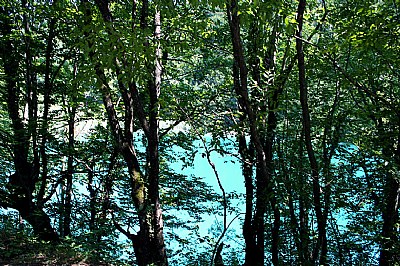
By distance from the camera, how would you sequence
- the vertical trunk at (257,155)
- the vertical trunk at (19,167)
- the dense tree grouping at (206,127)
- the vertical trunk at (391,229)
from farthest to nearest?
the vertical trunk at (19,167) → the vertical trunk at (391,229) → the dense tree grouping at (206,127) → the vertical trunk at (257,155)

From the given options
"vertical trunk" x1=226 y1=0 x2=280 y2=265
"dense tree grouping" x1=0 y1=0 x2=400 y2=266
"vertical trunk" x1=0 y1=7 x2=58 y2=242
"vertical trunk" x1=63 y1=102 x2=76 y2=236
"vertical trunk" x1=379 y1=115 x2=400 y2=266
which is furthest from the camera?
"vertical trunk" x1=63 y1=102 x2=76 y2=236

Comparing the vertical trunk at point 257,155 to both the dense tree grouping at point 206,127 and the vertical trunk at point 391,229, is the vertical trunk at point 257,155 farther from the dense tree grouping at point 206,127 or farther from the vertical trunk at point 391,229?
the vertical trunk at point 391,229

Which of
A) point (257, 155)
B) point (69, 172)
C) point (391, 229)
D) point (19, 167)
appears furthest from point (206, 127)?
point (19, 167)

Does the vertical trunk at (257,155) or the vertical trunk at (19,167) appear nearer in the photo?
the vertical trunk at (257,155)

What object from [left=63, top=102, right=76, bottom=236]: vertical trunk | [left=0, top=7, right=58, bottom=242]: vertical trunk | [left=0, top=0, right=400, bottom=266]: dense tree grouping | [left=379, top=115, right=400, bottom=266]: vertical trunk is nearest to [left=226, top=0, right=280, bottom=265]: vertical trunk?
[left=0, top=0, right=400, bottom=266]: dense tree grouping

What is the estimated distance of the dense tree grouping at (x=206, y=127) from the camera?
12.0ft

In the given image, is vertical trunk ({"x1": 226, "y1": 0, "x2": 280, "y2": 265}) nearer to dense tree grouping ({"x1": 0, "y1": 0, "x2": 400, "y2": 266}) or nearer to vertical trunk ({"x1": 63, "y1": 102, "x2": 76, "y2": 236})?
dense tree grouping ({"x1": 0, "y1": 0, "x2": 400, "y2": 266})

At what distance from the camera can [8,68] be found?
6.60 m

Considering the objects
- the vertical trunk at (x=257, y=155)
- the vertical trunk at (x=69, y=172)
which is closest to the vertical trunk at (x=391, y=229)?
the vertical trunk at (x=257, y=155)

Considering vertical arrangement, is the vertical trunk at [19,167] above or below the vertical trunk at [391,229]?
above

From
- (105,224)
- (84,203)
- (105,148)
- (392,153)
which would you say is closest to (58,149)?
(105,148)

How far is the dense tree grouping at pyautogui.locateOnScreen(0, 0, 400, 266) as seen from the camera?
3668mm

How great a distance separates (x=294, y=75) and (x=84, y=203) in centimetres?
531

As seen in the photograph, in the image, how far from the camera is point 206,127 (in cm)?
423
